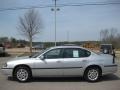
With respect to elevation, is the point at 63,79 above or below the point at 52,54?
below

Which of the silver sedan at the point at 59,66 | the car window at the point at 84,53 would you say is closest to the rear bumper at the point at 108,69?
the silver sedan at the point at 59,66

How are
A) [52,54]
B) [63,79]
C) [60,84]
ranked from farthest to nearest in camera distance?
[63,79]
[52,54]
[60,84]

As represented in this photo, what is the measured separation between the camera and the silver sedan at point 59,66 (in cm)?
1088

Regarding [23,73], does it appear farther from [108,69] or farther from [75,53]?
[108,69]

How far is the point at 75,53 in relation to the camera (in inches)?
440

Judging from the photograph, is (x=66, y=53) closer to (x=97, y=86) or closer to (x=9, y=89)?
(x=97, y=86)

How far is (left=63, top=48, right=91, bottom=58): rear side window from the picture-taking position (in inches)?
438

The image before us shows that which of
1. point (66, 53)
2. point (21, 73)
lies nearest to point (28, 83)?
point (21, 73)

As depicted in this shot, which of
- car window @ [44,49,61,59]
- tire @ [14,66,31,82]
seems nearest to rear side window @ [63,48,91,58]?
car window @ [44,49,61,59]

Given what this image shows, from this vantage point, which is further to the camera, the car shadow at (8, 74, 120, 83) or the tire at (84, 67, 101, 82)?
the car shadow at (8, 74, 120, 83)

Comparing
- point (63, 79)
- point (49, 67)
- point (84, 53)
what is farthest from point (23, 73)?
point (84, 53)

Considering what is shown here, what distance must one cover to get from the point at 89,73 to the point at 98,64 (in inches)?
20.9

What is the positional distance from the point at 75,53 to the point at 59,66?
0.91 meters

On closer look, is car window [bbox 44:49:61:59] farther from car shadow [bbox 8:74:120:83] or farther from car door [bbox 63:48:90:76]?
car shadow [bbox 8:74:120:83]
